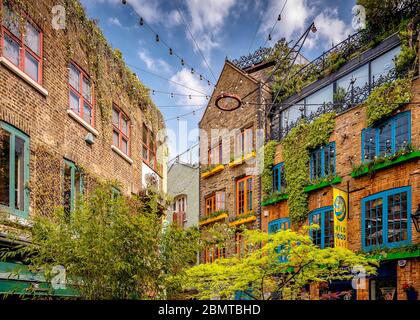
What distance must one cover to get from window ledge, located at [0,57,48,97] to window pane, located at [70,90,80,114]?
1660 millimetres

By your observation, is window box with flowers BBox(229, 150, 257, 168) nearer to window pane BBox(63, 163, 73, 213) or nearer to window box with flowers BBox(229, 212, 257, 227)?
window box with flowers BBox(229, 212, 257, 227)

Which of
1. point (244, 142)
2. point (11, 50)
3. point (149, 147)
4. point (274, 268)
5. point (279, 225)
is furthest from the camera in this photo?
→ point (244, 142)

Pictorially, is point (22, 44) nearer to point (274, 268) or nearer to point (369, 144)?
point (274, 268)

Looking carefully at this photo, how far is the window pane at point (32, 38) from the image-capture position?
1098cm

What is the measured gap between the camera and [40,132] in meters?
11.1

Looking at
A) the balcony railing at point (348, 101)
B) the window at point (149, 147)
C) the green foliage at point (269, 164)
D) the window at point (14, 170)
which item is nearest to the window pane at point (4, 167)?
the window at point (14, 170)

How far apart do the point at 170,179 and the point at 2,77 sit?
80.8ft

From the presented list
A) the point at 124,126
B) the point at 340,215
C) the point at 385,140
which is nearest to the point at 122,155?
the point at 124,126

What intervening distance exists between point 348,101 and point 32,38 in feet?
38.6

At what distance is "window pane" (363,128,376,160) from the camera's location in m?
17.4

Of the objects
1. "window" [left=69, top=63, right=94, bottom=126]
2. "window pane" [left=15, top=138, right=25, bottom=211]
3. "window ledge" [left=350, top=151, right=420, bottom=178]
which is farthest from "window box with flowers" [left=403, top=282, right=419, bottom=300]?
"window pane" [left=15, top=138, right=25, bottom=211]

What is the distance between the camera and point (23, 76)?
10.4 metres
